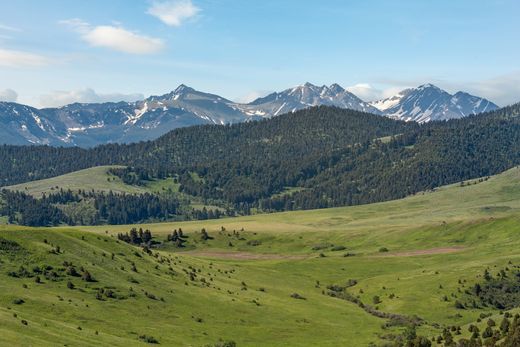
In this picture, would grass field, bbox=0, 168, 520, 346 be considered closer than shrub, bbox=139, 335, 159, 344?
No

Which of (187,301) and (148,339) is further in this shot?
(187,301)

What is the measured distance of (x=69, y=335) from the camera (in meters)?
71.9

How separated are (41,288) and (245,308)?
34.5 metres

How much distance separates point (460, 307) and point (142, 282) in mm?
62474

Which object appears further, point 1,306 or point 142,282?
point 142,282

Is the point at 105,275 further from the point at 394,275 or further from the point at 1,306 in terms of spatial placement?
the point at 394,275

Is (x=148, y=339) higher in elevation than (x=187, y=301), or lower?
higher

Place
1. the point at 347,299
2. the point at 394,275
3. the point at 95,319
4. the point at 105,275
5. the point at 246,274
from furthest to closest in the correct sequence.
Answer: the point at 394,275 < the point at 246,274 < the point at 347,299 < the point at 105,275 < the point at 95,319

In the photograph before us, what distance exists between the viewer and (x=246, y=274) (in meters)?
156

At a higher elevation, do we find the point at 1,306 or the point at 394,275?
the point at 1,306

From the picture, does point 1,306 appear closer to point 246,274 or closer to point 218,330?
point 218,330

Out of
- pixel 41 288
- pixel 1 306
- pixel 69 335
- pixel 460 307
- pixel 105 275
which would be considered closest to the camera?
pixel 69 335

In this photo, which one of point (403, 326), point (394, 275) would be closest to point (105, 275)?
point (403, 326)

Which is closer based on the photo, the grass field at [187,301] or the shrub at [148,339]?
the shrub at [148,339]
